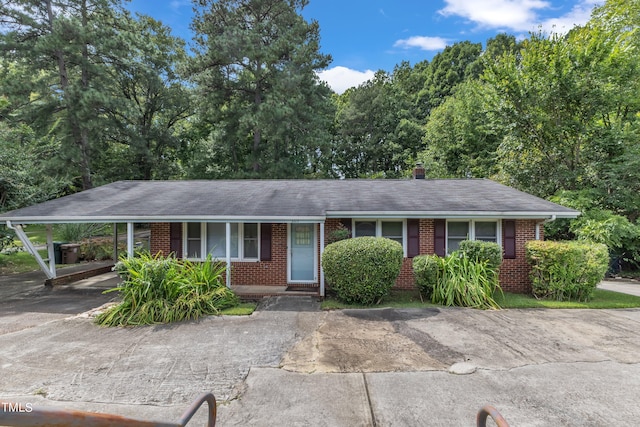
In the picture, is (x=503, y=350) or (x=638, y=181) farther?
(x=638, y=181)

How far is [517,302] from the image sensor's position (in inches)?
A: 314

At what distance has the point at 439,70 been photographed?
36.3 meters

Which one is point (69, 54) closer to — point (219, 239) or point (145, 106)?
point (145, 106)

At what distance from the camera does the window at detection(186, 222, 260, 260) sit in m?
9.68

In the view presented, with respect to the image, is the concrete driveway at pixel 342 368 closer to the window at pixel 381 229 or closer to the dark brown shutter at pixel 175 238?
the window at pixel 381 229

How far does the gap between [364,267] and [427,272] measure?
169cm

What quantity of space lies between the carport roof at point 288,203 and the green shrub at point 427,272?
1293mm

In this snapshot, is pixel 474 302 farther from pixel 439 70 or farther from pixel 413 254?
pixel 439 70

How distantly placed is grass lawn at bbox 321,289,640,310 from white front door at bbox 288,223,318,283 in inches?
52.1

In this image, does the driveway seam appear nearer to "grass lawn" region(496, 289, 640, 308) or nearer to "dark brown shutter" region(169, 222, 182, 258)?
"grass lawn" region(496, 289, 640, 308)

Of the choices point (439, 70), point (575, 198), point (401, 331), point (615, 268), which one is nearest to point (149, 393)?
point (401, 331)

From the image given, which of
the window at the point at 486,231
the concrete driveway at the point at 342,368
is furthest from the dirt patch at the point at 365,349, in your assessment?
the window at the point at 486,231

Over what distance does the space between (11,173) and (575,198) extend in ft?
71.6

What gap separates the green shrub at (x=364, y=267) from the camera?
24.5 feet
